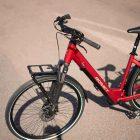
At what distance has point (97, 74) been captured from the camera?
389 cm

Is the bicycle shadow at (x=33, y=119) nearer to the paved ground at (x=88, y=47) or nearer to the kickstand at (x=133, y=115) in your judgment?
the paved ground at (x=88, y=47)

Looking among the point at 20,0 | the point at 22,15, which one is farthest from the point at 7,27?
the point at 20,0

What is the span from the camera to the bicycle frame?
11.6 feet

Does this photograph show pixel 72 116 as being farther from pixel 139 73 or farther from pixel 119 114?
pixel 139 73

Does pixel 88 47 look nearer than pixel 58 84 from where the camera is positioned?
No

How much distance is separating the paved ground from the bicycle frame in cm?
56

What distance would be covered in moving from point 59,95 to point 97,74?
60 centimetres

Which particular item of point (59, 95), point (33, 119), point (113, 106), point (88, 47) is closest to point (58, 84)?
→ point (59, 95)

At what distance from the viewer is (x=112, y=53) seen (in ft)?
21.1

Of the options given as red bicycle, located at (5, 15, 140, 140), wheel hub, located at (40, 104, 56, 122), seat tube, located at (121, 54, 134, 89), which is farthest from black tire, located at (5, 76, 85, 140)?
seat tube, located at (121, 54, 134, 89)

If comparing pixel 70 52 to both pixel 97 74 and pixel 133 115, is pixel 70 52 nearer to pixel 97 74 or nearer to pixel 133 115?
pixel 97 74

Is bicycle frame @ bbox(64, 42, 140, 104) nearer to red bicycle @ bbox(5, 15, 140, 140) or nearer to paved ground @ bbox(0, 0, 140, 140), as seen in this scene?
red bicycle @ bbox(5, 15, 140, 140)

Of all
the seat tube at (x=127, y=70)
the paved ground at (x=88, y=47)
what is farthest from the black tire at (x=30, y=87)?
the seat tube at (x=127, y=70)

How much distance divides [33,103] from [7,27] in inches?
122
